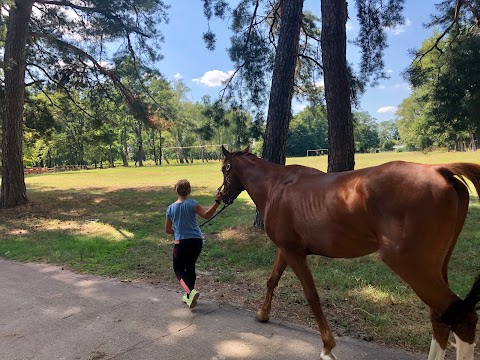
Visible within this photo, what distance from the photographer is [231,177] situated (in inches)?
163

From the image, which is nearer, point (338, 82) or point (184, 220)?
point (184, 220)

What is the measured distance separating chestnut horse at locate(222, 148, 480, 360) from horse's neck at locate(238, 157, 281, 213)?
411mm

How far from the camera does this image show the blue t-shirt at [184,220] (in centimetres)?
432

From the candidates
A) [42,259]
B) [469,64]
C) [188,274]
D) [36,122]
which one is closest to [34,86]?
[36,122]

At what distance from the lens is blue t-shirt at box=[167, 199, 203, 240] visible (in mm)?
4316

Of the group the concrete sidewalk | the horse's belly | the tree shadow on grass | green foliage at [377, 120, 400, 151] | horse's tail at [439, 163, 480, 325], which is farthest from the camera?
green foliage at [377, 120, 400, 151]

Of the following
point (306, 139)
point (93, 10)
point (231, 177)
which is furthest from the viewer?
point (306, 139)

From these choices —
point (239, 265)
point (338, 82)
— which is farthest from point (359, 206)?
point (338, 82)

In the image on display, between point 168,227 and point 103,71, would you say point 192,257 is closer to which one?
point 168,227

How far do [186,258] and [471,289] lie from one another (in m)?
2.88

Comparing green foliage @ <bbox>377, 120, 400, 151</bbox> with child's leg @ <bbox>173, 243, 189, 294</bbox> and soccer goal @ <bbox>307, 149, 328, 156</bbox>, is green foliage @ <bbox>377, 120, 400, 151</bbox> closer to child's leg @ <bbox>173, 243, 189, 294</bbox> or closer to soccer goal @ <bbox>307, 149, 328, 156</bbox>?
soccer goal @ <bbox>307, 149, 328, 156</bbox>

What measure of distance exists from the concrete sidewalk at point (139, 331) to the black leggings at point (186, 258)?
13.1 inches

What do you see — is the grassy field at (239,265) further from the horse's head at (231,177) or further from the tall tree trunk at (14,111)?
the tall tree trunk at (14,111)

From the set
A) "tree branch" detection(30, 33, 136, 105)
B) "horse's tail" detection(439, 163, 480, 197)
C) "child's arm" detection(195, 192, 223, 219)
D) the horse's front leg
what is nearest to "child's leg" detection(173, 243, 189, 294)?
"child's arm" detection(195, 192, 223, 219)
